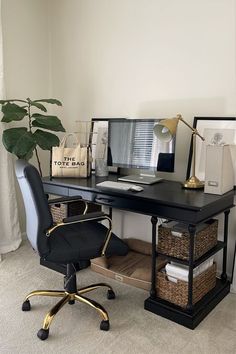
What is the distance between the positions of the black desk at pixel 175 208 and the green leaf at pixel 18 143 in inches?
21.2

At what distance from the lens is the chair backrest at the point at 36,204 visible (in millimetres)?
1768

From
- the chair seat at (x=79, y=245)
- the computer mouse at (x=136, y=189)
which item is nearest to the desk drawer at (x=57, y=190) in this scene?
the chair seat at (x=79, y=245)

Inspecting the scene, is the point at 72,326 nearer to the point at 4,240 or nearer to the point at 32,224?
the point at 32,224

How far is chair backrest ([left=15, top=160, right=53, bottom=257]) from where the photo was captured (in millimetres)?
1768

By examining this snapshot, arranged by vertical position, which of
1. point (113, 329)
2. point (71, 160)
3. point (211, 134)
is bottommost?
point (113, 329)

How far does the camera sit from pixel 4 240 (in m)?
3.16

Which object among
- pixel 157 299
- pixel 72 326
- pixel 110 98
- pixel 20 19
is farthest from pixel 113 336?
pixel 20 19

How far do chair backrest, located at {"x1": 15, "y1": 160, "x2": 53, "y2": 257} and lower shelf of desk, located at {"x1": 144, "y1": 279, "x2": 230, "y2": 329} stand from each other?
81cm

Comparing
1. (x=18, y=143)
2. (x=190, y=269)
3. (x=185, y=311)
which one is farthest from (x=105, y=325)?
(x=18, y=143)

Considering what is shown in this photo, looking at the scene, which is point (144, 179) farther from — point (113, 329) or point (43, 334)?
point (43, 334)

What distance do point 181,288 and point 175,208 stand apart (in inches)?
20.4

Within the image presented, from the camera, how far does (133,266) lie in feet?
8.74

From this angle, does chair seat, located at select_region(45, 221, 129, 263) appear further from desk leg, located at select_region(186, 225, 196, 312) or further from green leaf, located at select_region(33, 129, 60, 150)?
green leaf, located at select_region(33, 129, 60, 150)

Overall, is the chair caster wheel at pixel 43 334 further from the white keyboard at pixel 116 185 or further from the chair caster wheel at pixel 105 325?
the white keyboard at pixel 116 185
